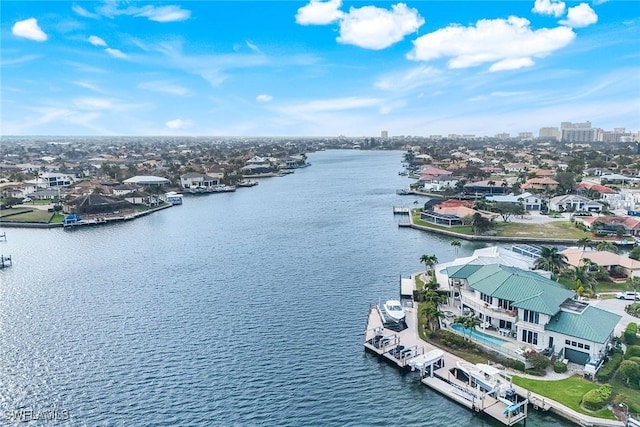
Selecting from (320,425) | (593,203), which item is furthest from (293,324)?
(593,203)

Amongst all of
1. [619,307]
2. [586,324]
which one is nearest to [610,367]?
[586,324]

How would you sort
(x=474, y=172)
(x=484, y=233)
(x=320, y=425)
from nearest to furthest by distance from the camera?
(x=320, y=425) < (x=484, y=233) < (x=474, y=172)

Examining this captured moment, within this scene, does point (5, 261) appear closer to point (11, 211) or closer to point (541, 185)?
point (11, 211)


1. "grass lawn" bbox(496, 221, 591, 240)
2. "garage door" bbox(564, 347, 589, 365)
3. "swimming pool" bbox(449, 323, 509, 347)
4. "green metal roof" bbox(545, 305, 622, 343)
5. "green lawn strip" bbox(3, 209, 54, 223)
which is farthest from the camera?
"green lawn strip" bbox(3, 209, 54, 223)

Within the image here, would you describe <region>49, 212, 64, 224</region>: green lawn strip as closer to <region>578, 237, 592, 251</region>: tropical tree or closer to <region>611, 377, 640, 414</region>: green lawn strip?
<region>578, 237, 592, 251</region>: tropical tree

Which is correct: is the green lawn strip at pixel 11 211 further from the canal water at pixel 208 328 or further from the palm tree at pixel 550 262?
the palm tree at pixel 550 262

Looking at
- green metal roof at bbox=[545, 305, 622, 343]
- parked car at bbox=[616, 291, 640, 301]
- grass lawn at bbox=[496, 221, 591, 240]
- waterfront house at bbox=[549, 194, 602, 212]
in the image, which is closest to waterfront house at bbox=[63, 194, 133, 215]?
grass lawn at bbox=[496, 221, 591, 240]

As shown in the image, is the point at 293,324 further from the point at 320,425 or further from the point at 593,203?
the point at 593,203
